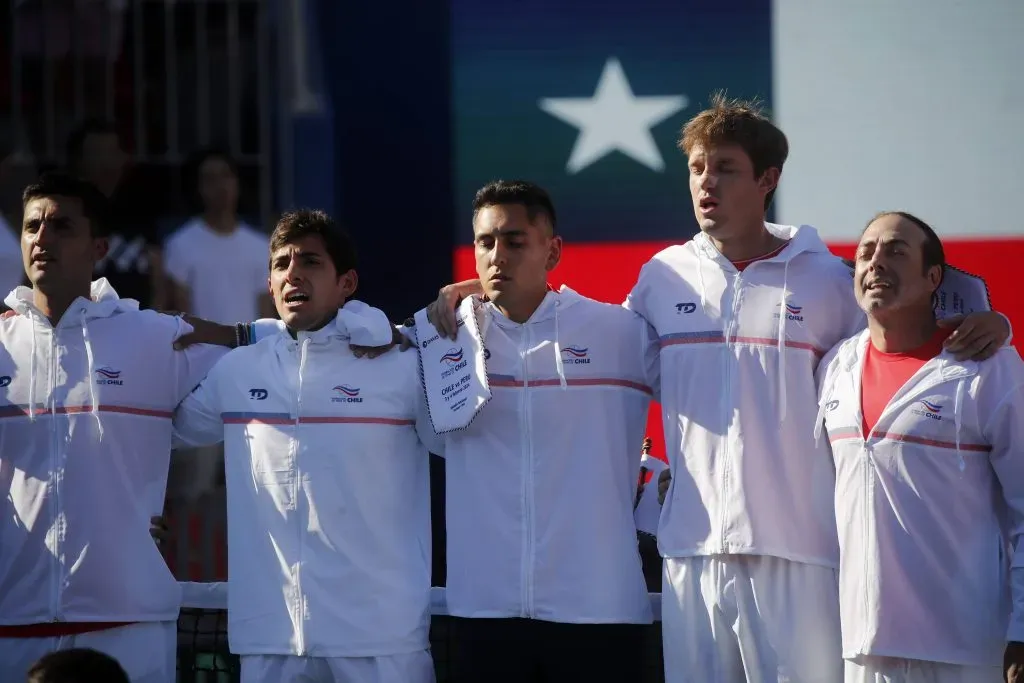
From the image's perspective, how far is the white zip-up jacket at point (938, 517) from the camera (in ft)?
15.7

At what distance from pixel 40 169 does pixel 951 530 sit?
5243mm

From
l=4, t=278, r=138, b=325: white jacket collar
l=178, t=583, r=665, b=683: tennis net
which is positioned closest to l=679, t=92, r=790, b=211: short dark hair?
l=178, t=583, r=665, b=683: tennis net

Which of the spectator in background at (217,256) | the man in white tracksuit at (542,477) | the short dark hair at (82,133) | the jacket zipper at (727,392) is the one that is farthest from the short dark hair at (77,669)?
the short dark hair at (82,133)

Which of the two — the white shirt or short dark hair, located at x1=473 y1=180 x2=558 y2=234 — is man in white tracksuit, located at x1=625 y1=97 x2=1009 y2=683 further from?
the white shirt

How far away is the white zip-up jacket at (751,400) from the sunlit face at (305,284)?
43.2 inches

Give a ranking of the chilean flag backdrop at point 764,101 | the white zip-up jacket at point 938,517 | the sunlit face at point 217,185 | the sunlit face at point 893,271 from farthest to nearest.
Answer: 1. the sunlit face at point 217,185
2. the chilean flag backdrop at point 764,101
3. the sunlit face at point 893,271
4. the white zip-up jacket at point 938,517

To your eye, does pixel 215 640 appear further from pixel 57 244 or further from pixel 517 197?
pixel 517 197

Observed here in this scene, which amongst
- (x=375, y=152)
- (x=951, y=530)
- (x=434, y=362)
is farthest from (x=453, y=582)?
(x=375, y=152)

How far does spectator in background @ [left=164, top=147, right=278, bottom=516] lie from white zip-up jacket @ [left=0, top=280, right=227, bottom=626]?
2.32 meters

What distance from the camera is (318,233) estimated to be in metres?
5.49

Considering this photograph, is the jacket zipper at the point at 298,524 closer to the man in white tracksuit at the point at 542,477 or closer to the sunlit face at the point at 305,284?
the sunlit face at the point at 305,284

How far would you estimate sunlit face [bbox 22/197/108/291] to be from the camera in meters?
5.55

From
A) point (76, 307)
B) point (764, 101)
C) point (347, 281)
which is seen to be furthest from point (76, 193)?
point (764, 101)

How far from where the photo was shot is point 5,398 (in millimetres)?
5500
